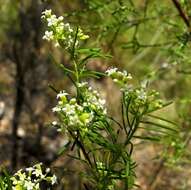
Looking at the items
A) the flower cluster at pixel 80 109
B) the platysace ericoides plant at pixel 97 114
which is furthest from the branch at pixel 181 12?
the flower cluster at pixel 80 109

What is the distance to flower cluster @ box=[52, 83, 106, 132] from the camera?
158 cm

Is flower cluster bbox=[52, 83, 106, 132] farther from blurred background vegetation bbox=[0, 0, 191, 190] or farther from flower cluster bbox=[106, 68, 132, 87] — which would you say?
blurred background vegetation bbox=[0, 0, 191, 190]

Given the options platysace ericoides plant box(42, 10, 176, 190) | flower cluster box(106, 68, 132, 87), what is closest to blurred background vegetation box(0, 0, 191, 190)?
platysace ericoides plant box(42, 10, 176, 190)

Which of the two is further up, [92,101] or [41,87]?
[41,87]

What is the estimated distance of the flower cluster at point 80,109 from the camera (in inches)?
62.3

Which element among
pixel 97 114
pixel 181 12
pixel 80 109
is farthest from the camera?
pixel 181 12

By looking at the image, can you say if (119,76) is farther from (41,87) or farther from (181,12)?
(41,87)

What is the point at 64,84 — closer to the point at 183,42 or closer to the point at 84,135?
the point at 183,42

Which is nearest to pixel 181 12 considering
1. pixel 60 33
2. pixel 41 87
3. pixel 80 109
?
pixel 60 33

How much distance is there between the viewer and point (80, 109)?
1.59 meters

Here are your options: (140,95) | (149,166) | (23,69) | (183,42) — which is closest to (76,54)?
(140,95)

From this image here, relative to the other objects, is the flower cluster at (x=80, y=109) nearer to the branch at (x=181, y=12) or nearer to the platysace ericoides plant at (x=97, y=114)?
the platysace ericoides plant at (x=97, y=114)

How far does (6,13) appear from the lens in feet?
28.6

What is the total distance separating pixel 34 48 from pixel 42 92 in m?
1.74
